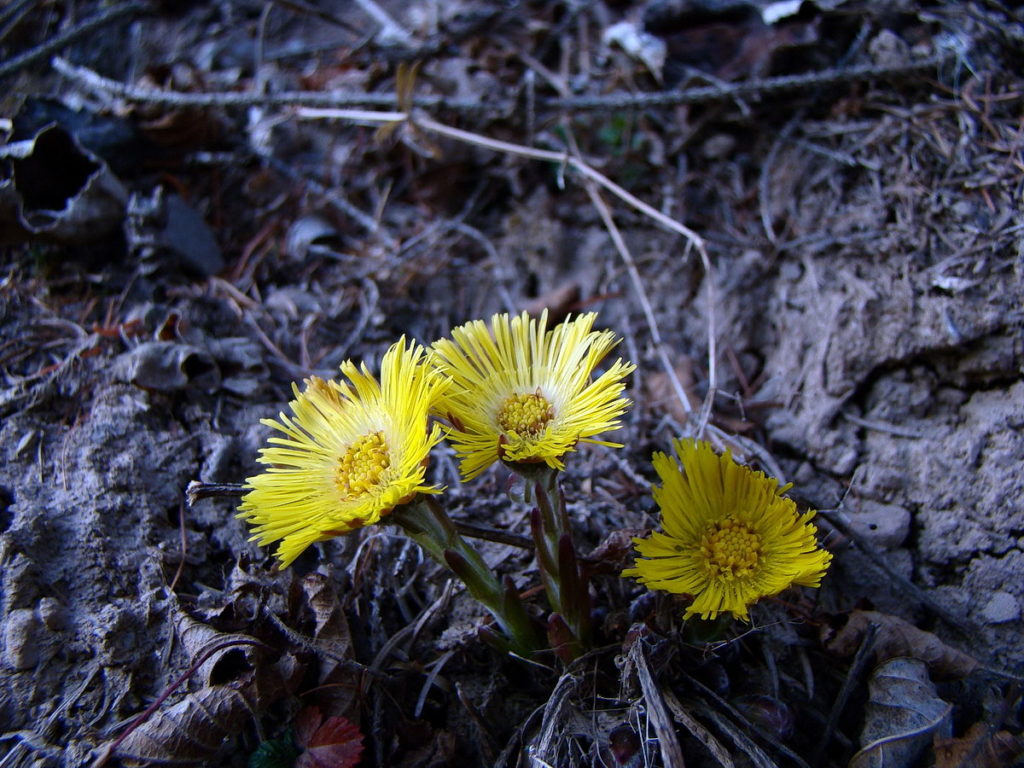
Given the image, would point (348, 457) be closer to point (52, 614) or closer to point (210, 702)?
point (210, 702)

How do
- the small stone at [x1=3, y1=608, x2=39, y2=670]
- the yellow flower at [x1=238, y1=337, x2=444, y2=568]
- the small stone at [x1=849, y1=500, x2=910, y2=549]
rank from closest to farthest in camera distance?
the yellow flower at [x1=238, y1=337, x2=444, y2=568]
the small stone at [x1=3, y1=608, x2=39, y2=670]
the small stone at [x1=849, y1=500, x2=910, y2=549]

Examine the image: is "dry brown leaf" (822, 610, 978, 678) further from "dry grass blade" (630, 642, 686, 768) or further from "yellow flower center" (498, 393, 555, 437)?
"yellow flower center" (498, 393, 555, 437)

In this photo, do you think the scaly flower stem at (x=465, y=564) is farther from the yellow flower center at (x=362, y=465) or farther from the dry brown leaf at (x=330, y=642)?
the dry brown leaf at (x=330, y=642)

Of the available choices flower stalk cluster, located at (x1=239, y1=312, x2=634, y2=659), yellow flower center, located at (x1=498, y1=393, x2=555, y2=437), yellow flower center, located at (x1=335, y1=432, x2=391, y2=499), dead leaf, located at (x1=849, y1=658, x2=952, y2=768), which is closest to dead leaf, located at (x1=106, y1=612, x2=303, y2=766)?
flower stalk cluster, located at (x1=239, y1=312, x2=634, y2=659)

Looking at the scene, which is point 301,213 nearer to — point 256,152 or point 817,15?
point 256,152

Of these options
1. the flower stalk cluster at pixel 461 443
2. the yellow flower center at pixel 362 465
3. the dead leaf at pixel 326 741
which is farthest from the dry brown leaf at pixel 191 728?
the yellow flower center at pixel 362 465

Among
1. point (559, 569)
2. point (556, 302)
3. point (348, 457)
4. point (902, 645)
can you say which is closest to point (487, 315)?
point (556, 302)

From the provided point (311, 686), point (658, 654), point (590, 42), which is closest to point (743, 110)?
point (590, 42)
